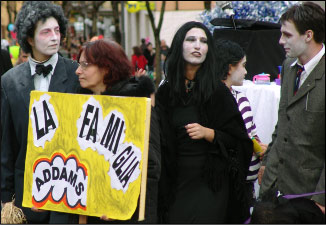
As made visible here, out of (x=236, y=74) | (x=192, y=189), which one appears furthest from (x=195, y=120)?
(x=236, y=74)

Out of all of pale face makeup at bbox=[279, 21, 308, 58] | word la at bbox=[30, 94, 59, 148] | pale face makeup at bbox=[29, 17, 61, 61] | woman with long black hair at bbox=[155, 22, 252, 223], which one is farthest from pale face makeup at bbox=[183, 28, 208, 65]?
word la at bbox=[30, 94, 59, 148]

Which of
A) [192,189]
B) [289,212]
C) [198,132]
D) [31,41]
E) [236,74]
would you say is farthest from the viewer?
[236,74]

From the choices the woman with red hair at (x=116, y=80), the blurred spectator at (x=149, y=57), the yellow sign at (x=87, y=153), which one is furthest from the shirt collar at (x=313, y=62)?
the blurred spectator at (x=149, y=57)

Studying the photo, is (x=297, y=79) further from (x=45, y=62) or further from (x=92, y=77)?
(x=45, y=62)

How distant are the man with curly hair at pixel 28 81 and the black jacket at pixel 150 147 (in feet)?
2.12

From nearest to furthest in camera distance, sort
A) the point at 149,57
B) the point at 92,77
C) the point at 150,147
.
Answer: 1. the point at 150,147
2. the point at 92,77
3. the point at 149,57

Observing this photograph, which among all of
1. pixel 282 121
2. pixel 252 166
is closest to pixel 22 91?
pixel 282 121

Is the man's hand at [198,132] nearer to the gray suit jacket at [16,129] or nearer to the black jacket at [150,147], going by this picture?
the black jacket at [150,147]

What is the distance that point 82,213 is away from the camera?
335 cm

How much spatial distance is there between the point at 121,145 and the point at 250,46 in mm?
6183

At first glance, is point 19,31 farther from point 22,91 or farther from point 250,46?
point 250,46

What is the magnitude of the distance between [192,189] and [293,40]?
113 centimetres

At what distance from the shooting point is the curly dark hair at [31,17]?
4148mm

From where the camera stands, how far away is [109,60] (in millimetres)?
3539
